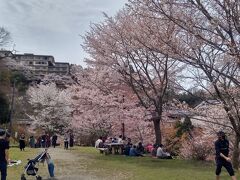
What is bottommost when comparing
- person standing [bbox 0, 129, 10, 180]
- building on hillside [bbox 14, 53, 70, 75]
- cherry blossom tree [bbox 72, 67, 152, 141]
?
person standing [bbox 0, 129, 10, 180]

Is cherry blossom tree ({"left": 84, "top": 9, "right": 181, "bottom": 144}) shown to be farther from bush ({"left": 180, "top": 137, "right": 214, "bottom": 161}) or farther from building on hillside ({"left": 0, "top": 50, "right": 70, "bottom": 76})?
building on hillside ({"left": 0, "top": 50, "right": 70, "bottom": 76})

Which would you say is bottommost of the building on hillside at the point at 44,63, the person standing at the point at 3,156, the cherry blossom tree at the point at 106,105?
the person standing at the point at 3,156

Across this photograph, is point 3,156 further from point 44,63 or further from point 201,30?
point 44,63

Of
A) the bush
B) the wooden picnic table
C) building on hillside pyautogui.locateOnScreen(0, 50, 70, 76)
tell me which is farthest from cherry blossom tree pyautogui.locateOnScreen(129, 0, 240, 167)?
building on hillside pyautogui.locateOnScreen(0, 50, 70, 76)

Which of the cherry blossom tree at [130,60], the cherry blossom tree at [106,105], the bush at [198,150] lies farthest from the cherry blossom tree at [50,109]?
the bush at [198,150]

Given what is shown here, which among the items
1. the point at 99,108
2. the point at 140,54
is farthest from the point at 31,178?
the point at 99,108

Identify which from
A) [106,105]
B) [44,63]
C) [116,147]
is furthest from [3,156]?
[44,63]

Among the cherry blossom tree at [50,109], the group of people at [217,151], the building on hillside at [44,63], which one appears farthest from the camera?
the building on hillside at [44,63]

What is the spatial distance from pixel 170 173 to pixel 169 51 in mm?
4781

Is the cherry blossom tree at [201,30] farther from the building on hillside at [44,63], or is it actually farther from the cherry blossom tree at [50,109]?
the building on hillside at [44,63]

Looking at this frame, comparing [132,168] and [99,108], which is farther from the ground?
[99,108]

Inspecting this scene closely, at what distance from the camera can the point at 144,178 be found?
13711 millimetres

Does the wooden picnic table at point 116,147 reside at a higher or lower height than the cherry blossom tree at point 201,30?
lower

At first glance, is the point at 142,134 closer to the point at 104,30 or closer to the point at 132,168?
the point at 104,30
